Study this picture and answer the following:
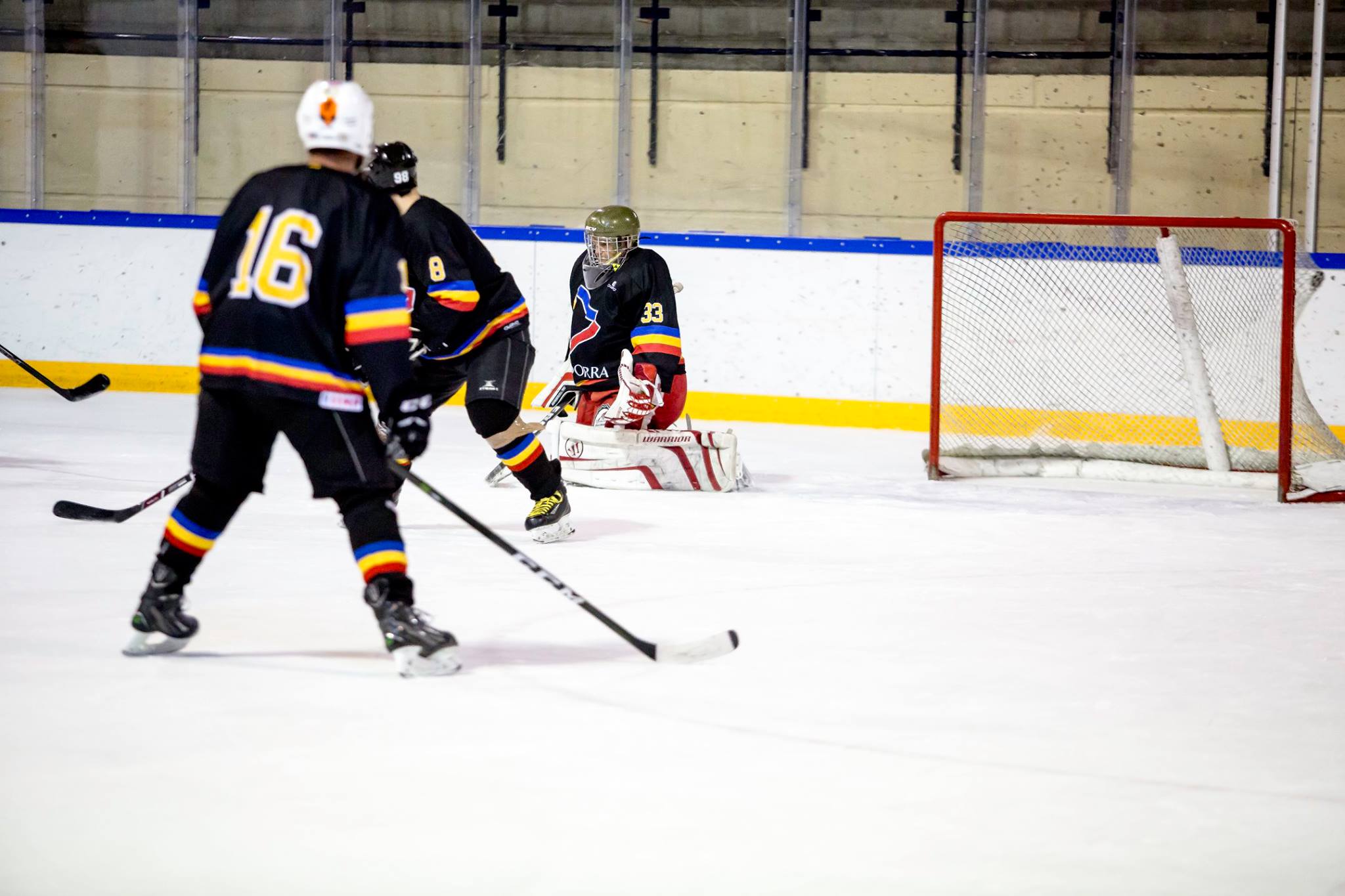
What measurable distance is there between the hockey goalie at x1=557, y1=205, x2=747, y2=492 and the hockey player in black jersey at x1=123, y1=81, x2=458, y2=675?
2492 mm

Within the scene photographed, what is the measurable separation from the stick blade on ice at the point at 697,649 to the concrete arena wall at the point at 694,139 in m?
5.13

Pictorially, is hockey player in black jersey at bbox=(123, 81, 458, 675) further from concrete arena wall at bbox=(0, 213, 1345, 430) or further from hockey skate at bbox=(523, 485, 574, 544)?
concrete arena wall at bbox=(0, 213, 1345, 430)

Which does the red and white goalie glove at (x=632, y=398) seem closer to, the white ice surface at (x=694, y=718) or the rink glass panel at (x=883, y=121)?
the white ice surface at (x=694, y=718)

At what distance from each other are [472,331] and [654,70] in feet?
14.3

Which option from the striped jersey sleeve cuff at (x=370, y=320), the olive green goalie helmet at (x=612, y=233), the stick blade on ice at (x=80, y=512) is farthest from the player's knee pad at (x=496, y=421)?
the striped jersey sleeve cuff at (x=370, y=320)

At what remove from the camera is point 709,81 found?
8.36m

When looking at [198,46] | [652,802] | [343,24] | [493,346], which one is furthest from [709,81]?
[652,802]

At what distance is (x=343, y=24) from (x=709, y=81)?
191cm

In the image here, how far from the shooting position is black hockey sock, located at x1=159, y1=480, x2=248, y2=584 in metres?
2.83

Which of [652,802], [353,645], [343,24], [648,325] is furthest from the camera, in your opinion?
[343,24]

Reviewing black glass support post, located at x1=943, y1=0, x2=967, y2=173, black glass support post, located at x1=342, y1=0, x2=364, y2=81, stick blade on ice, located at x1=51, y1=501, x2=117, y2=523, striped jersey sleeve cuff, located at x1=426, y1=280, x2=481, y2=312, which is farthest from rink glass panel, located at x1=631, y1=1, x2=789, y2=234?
stick blade on ice, located at x1=51, y1=501, x2=117, y2=523

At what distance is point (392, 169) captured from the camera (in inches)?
157

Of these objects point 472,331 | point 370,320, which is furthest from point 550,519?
point 370,320

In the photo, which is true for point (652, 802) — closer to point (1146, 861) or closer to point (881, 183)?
point (1146, 861)
